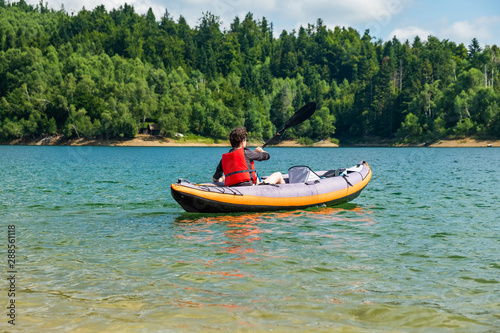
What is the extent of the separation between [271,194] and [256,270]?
4.81m

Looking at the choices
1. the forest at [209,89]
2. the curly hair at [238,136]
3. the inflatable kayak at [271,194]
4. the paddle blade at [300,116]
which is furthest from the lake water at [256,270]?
the forest at [209,89]

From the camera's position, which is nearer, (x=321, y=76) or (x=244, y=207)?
(x=244, y=207)

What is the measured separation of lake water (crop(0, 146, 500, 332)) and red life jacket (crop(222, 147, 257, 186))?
0.90 metres

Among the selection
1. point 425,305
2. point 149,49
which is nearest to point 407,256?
point 425,305

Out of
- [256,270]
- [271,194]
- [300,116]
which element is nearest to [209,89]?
[300,116]

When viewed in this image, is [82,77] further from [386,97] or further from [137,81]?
[386,97]

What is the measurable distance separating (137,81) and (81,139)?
59.8 ft

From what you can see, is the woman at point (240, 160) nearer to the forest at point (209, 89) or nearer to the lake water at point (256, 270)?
the lake water at point (256, 270)

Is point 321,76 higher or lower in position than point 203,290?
higher

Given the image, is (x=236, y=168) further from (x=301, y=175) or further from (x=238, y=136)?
(x=301, y=175)

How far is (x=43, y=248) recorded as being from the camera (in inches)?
340

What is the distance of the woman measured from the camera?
11.2 meters

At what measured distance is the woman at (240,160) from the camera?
36.6 feet

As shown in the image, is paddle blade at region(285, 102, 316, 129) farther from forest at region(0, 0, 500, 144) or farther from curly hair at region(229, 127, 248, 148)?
forest at region(0, 0, 500, 144)
